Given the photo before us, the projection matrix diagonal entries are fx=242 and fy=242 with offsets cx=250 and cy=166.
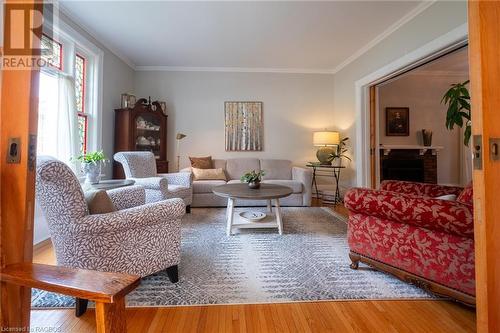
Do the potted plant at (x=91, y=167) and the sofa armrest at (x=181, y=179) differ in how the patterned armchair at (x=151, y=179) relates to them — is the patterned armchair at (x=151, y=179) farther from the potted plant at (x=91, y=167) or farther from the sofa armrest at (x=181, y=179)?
the potted plant at (x=91, y=167)

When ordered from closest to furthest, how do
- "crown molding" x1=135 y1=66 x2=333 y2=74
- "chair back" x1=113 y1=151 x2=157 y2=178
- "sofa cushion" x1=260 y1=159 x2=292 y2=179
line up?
"chair back" x1=113 y1=151 x2=157 y2=178, "sofa cushion" x1=260 y1=159 x2=292 y2=179, "crown molding" x1=135 y1=66 x2=333 y2=74

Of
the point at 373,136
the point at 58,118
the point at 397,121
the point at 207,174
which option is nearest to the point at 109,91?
the point at 58,118

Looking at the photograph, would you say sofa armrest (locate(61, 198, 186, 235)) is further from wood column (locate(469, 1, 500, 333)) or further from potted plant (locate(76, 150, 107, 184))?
wood column (locate(469, 1, 500, 333))

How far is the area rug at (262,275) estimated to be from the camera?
61.1 inches

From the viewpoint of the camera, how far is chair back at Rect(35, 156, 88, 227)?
3.96 ft

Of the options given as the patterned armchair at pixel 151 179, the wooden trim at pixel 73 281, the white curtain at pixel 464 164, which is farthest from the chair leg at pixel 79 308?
the white curtain at pixel 464 164

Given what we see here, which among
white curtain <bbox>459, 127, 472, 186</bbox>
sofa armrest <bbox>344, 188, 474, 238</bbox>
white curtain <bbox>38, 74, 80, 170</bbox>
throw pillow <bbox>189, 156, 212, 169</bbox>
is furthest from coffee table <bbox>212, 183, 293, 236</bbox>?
white curtain <bbox>459, 127, 472, 186</bbox>

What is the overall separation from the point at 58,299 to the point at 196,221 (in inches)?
69.4

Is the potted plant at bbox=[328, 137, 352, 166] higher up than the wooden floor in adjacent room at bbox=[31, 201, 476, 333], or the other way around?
the potted plant at bbox=[328, 137, 352, 166]

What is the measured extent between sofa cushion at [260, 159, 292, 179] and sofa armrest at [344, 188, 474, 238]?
A: 270cm

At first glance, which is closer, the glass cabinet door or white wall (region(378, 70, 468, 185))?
the glass cabinet door

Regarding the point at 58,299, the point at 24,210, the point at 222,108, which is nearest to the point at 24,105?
the point at 24,210

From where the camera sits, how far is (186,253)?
219cm

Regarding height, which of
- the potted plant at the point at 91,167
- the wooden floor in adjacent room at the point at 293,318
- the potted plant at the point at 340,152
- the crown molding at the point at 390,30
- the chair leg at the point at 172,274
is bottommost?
the wooden floor in adjacent room at the point at 293,318
